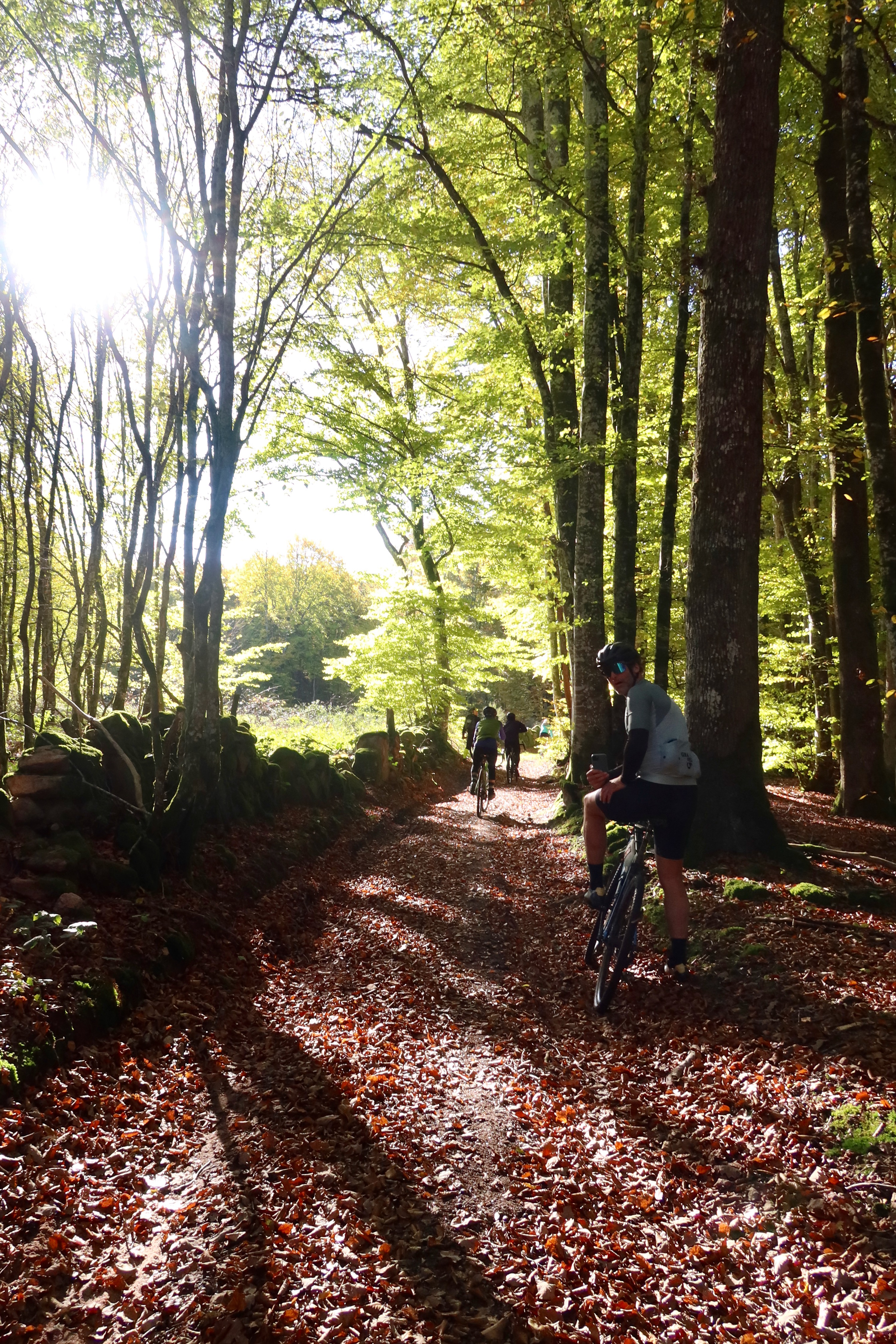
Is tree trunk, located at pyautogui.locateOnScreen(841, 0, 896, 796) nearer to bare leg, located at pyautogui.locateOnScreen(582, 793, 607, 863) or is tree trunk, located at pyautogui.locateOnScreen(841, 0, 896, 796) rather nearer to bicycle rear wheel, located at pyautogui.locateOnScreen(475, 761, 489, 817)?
bare leg, located at pyautogui.locateOnScreen(582, 793, 607, 863)

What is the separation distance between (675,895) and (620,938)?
1.50 feet

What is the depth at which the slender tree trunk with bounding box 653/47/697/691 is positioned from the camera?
332 inches

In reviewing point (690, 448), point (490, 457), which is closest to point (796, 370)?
point (690, 448)

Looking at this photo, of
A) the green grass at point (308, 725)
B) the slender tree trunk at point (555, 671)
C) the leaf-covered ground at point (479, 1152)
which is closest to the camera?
the leaf-covered ground at point (479, 1152)

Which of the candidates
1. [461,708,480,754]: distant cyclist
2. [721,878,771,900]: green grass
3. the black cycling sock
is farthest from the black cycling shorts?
[461,708,480,754]: distant cyclist

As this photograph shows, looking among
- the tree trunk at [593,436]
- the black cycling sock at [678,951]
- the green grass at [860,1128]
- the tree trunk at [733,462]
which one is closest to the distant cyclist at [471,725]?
the tree trunk at [593,436]

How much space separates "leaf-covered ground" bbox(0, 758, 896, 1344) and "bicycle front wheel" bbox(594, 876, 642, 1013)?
18cm

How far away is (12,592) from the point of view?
887 centimetres

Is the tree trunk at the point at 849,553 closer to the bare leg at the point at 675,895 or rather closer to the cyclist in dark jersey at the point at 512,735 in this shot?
the bare leg at the point at 675,895

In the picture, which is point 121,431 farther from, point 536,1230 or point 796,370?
point 796,370

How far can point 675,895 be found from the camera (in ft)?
14.6

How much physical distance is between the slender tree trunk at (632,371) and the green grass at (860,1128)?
23.0 feet

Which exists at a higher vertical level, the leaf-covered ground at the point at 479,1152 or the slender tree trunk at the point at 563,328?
the slender tree trunk at the point at 563,328

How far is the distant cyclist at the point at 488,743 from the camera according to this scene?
535 inches
